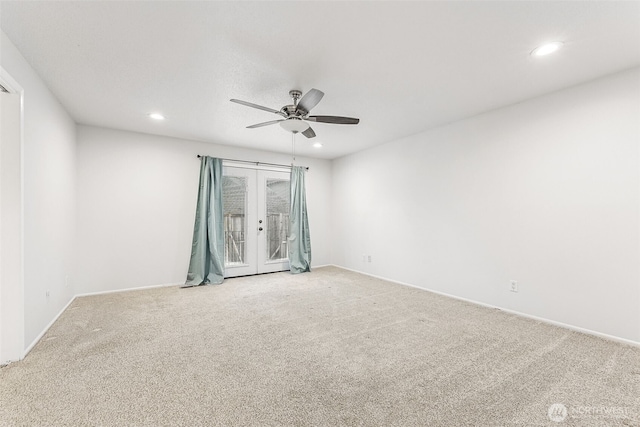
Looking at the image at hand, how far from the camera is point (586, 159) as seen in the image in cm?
269

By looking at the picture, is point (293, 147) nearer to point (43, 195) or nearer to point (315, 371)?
point (43, 195)

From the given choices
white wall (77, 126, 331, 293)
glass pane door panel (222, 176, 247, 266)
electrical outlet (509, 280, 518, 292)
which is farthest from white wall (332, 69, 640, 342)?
white wall (77, 126, 331, 293)

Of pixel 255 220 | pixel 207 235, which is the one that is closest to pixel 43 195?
pixel 207 235

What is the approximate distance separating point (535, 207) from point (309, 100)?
2.70 m

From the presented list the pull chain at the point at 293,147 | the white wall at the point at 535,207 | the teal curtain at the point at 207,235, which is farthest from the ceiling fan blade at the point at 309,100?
the teal curtain at the point at 207,235

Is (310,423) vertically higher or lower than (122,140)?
lower

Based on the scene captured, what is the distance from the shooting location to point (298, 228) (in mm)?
5496

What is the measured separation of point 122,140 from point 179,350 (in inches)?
134

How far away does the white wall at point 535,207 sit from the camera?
250 centimetres

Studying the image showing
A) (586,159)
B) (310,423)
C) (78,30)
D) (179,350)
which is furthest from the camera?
(586,159)

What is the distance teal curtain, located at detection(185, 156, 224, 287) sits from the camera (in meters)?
4.52

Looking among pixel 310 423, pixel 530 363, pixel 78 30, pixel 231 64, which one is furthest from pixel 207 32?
pixel 530 363

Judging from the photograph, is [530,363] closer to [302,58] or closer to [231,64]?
[302,58]

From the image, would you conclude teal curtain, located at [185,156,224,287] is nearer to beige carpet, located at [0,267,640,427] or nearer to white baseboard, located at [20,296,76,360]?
beige carpet, located at [0,267,640,427]
